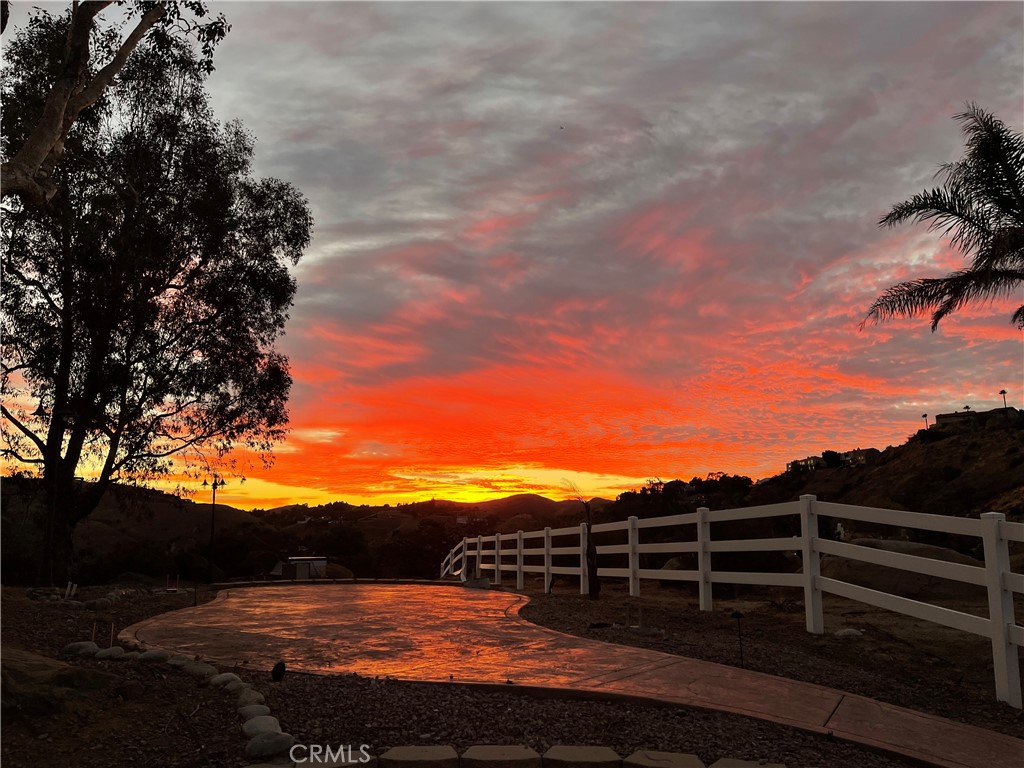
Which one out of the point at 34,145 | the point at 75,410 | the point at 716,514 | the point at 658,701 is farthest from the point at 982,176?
the point at 75,410

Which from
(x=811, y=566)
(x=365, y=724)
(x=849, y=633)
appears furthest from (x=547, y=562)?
(x=365, y=724)

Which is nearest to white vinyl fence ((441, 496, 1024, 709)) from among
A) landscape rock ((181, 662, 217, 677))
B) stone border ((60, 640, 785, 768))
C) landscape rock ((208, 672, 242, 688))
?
stone border ((60, 640, 785, 768))

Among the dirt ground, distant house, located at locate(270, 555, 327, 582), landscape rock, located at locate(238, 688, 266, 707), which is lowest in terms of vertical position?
distant house, located at locate(270, 555, 327, 582)

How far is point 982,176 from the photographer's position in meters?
18.0

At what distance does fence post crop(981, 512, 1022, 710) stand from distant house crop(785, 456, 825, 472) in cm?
5979

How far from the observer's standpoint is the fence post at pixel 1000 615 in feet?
18.5

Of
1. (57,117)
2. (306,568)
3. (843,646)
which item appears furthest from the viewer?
(306,568)

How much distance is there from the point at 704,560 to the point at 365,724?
7.22 meters

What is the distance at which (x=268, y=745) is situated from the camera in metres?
4.02

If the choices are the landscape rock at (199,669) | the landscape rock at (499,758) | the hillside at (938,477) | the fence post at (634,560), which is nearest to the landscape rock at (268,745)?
the landscape rock at (499,758)

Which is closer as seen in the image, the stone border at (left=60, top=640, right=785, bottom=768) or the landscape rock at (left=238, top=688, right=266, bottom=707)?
the stone border at (left=60, top=640, right=785, bottom=768)

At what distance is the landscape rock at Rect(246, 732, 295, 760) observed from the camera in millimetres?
4004

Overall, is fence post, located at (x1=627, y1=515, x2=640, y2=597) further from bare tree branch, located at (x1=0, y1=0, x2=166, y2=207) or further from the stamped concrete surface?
bare tree branch, located at (x1=0, y1=0, x2=166, y2=207)

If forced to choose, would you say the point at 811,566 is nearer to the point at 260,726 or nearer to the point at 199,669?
the point at 260,726
